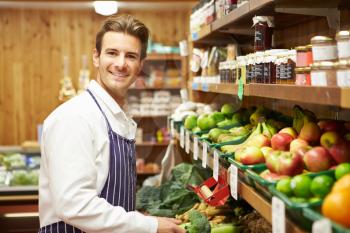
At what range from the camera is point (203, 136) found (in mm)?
2525

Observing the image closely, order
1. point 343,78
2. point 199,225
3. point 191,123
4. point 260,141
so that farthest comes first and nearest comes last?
point 191,123 → point 199,225 → point 260,141 → point 343,78

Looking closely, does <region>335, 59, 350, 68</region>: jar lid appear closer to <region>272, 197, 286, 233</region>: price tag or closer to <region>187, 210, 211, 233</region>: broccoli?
<region>272, 197, 286, 233</region>: price tag

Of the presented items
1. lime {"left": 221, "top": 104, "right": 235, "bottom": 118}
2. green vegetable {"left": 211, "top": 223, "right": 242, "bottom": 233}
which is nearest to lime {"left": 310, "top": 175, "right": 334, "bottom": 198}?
green vegetable {"left": 211, "top": 223, "right": 242, "bottom": 233}

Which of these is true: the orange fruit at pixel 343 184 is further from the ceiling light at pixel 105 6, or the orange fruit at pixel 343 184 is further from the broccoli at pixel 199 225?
the ceiling light at pixel 105 6

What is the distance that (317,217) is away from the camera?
101 centimetres

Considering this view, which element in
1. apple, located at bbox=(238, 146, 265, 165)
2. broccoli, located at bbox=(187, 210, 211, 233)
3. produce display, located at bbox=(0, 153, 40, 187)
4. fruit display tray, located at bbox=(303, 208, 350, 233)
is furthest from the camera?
produce display, located at bbox=(0, 153, 40, 187)

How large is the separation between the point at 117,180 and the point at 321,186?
3.23ft

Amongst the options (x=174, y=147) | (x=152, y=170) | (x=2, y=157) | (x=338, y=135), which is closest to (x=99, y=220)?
(x=338, y=135)

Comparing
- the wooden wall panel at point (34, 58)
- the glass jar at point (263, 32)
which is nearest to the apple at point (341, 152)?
the glass jar at point (263, 32)

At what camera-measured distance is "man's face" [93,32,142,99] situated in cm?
196

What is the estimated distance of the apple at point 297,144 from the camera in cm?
148

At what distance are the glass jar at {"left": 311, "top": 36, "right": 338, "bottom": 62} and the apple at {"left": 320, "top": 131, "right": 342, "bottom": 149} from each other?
266 millimetres

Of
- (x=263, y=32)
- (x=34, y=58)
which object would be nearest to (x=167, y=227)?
(x=263, y=32)

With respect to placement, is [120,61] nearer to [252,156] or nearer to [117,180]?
[117,180]
